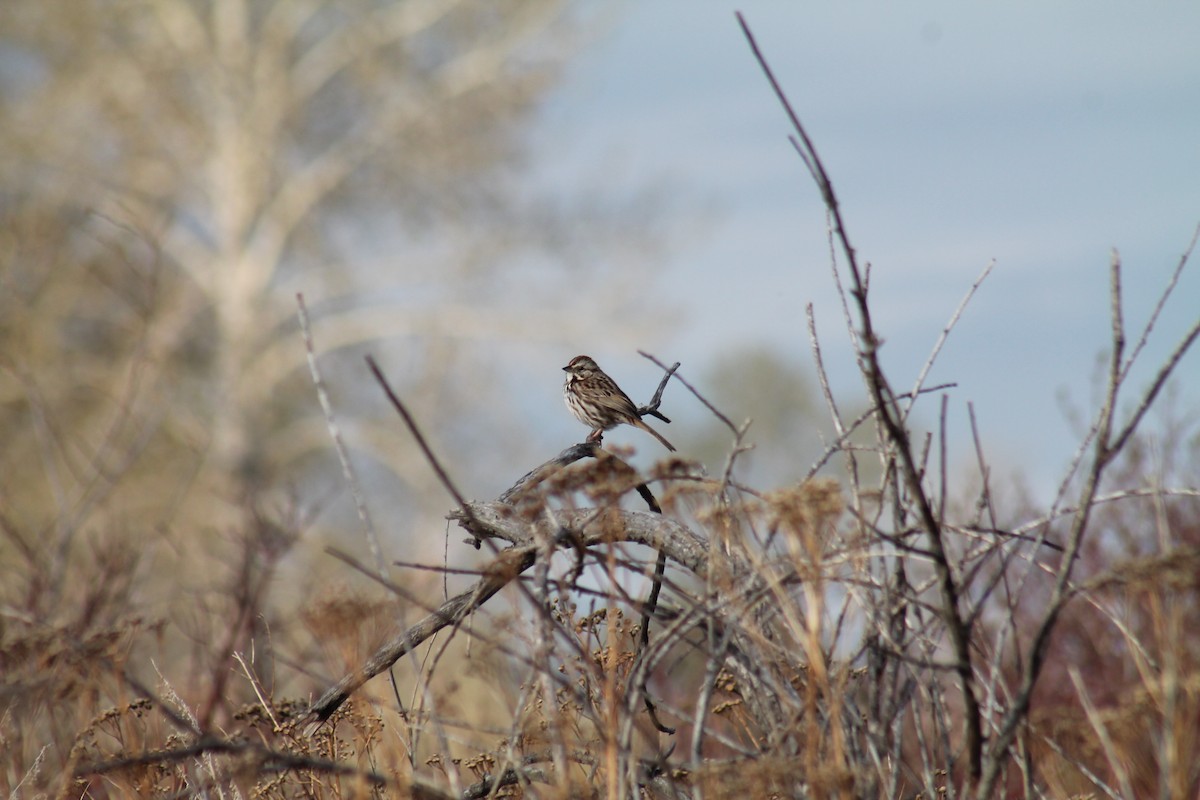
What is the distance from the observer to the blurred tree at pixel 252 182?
1889 centimetres

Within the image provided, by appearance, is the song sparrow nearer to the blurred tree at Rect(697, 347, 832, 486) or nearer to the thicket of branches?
the thicket of branches

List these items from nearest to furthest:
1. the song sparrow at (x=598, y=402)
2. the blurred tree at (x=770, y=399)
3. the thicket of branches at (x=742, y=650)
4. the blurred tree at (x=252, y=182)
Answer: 1. the thicket of branches at (x=742, y=650)
2. the song sparrow at (x=598, y=402)
3. the blurred tree at (x=252, y=182)
4. the blurred tree at (x=770, y=399)

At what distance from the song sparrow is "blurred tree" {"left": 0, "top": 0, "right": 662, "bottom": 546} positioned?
47.2ft

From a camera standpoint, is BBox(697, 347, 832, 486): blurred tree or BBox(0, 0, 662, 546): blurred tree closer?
BBox(0, 0, 662, 546): blurred tree

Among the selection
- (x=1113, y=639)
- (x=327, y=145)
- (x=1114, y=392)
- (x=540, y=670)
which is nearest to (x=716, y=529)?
(x=540, y=670)

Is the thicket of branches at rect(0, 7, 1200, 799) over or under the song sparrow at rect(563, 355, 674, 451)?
under

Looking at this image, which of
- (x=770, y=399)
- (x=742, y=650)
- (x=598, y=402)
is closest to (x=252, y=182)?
(x=598, y=402)

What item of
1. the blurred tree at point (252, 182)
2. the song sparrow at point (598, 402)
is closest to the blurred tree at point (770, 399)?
the blurred tree at point (252, 182)

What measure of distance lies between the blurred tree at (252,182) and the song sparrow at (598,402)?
14.4m

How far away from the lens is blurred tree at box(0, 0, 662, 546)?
1889cm

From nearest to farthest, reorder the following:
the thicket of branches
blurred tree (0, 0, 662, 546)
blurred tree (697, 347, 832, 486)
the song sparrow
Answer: the thicket of branches < the song sparrow < blurred tree (0, 0, 662, 546) < blurred tree (697, 347, 832, 486)

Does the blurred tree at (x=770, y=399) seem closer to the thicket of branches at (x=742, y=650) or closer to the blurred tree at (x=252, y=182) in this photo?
the blurred tree at (x=252, y=182)

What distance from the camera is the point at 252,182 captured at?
1988 cm

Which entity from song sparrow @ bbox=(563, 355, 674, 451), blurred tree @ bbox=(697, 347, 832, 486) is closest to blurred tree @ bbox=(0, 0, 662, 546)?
song sparrow @ bbox=(563, 355, 674, 451)
